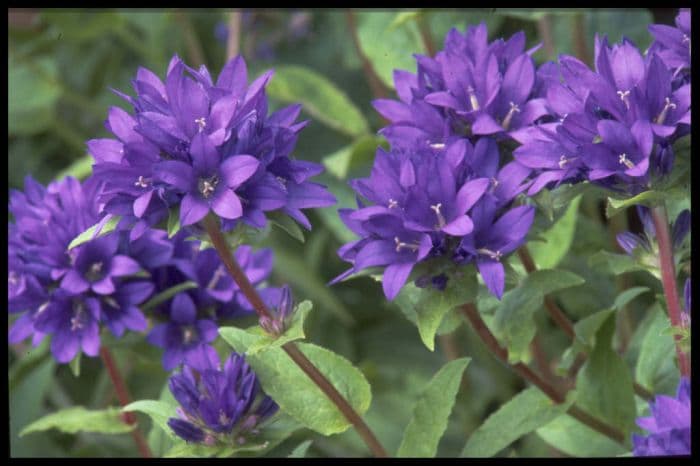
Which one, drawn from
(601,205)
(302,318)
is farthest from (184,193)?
(601,205)

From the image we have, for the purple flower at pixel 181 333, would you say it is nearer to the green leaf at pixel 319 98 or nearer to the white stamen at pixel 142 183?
the white stamen at pixel 142 183

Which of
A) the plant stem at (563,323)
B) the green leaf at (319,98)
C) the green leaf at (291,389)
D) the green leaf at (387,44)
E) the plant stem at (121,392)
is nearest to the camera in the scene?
the green leaf at (291,389)

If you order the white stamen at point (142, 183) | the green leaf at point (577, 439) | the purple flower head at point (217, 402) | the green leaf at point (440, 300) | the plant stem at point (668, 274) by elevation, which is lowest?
the green leaf at point (577, 439)

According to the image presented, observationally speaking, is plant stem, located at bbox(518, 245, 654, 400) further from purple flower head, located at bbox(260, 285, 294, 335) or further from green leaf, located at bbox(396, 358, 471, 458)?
purple flower head, located at bbox(260, 285, 294, 335)

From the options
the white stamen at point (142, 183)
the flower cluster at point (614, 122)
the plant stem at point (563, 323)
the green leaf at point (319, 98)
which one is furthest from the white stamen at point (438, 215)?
the green leaf at point (319, 98)

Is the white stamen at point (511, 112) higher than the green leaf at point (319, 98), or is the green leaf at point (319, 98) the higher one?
the green leaf at point (319, 98)

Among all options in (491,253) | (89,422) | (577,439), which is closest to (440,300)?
(491,253)

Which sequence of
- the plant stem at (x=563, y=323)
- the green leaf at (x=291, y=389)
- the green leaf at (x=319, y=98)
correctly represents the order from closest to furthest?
the green leaf at (x=291, y=389) < the plant stem at (x=563, y=323) < the green leaf at (x=319, y=98)

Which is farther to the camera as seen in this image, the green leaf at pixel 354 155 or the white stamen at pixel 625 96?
the green leaf at pixel 354 155
